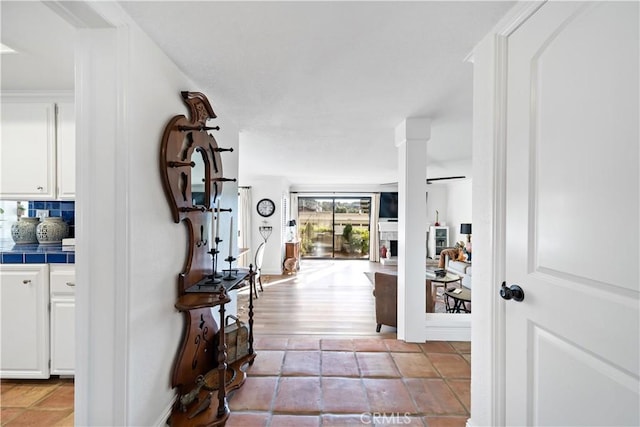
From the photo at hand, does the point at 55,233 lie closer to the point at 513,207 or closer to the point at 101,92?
the point at 101,92

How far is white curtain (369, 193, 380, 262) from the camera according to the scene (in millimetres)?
8328

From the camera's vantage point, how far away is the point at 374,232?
848 centimetres

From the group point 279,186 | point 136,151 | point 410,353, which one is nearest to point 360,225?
point 279,186

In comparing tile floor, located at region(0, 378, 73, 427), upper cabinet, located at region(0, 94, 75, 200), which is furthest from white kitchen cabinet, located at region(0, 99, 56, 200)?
tile floor, located at region(0, 378, 73, 427)

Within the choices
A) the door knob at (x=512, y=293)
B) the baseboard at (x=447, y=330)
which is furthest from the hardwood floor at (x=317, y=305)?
the door knob at (x=512, y=293)

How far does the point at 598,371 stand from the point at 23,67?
3.13m

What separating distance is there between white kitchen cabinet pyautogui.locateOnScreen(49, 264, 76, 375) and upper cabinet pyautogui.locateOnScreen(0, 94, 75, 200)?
1.91 feet

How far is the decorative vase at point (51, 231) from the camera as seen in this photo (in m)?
2.23

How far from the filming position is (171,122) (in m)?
1.59

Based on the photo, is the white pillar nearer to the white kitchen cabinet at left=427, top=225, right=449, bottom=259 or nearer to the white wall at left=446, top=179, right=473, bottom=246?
the white wall at left=446, top=179, right=473, bottom=246

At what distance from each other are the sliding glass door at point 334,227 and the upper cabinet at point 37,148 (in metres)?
6.64

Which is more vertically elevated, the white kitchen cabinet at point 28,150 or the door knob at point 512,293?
the white kitchen cabinet at point 28,150

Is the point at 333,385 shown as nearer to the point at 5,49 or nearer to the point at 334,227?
the point at 5,49

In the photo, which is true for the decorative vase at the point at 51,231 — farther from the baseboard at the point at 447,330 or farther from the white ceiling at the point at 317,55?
the baseboard at the point at 447,330
